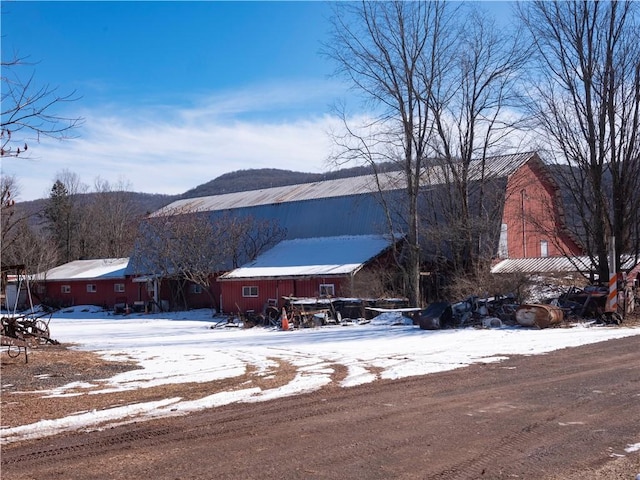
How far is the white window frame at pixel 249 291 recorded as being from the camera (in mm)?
38719

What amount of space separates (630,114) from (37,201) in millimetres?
81000

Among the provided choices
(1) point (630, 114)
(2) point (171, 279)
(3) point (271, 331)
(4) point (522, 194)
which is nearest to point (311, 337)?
(3) point (271, 331)

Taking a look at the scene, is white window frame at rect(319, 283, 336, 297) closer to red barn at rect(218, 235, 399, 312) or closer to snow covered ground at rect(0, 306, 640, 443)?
red barn at rect(218, 235, 399, 312)

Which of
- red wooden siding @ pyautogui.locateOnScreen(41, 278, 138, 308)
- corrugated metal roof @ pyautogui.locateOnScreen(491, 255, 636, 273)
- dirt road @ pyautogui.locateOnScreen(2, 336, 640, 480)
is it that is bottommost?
dirt road @ pyautogui.locateOnScreen(2, 336, 640, 480)

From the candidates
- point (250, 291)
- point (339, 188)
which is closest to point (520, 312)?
point (250, 291)

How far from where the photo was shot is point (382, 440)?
7.46 metres

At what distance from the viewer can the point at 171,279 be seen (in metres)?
47.4

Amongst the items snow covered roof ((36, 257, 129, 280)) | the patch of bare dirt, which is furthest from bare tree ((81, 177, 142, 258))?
the patch of bare dirt

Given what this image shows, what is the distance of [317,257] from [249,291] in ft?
14.4

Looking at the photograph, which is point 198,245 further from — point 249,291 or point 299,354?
point 299,354

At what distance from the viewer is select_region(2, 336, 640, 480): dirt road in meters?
6.35

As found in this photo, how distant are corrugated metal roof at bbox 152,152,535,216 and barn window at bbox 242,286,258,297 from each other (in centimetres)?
938

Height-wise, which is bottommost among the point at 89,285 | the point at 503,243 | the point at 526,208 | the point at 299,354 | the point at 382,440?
the point at 299,354

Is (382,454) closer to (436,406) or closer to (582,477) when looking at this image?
(582,477)
